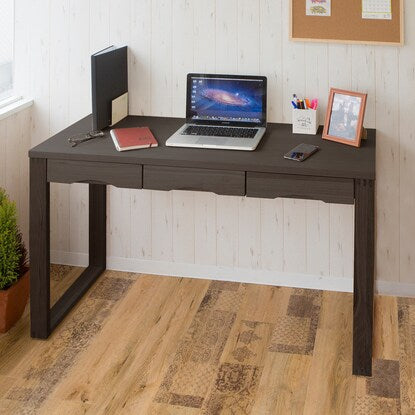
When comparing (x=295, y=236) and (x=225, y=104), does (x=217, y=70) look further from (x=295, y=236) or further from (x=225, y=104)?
(x=295, y=236)

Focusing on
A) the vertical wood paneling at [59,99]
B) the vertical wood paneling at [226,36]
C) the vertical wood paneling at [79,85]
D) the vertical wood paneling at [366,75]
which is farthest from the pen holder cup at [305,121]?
the vertical wood paneling at [59,99]

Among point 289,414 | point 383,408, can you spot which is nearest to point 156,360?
point 289,414

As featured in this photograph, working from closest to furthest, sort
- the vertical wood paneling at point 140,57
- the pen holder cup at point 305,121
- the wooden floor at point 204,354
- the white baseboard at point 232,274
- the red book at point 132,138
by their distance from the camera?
the wooden floor at point 204,354 < the red book at point 132,138 < the pen holder cup at point 305,121 < the vertical wood paneling at point 140,57 < the white baseboard at point 232,274

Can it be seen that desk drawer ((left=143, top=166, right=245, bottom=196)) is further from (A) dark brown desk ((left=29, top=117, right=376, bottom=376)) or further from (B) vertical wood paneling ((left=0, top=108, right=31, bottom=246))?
(B) vertical wood paneling ((left=0, top=108, right=31, bottom=246))

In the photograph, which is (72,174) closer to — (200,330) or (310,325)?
(200,330)

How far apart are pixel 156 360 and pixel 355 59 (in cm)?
147

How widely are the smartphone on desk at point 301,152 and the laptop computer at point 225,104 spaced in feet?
0.89

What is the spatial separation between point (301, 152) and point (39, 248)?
1071mm

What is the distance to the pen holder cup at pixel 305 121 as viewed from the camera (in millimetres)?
3354

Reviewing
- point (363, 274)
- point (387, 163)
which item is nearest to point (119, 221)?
point (387, 163)

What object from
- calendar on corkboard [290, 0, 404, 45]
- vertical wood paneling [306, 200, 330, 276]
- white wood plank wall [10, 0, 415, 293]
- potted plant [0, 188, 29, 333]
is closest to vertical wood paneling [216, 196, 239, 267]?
white wood plank wall [10, 0, 415, 293]

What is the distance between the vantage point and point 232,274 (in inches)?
149

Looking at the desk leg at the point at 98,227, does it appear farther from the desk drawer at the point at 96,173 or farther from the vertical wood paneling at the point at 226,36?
the vertical wood paneling at the point at 226,36

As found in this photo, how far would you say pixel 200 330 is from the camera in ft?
11.0
